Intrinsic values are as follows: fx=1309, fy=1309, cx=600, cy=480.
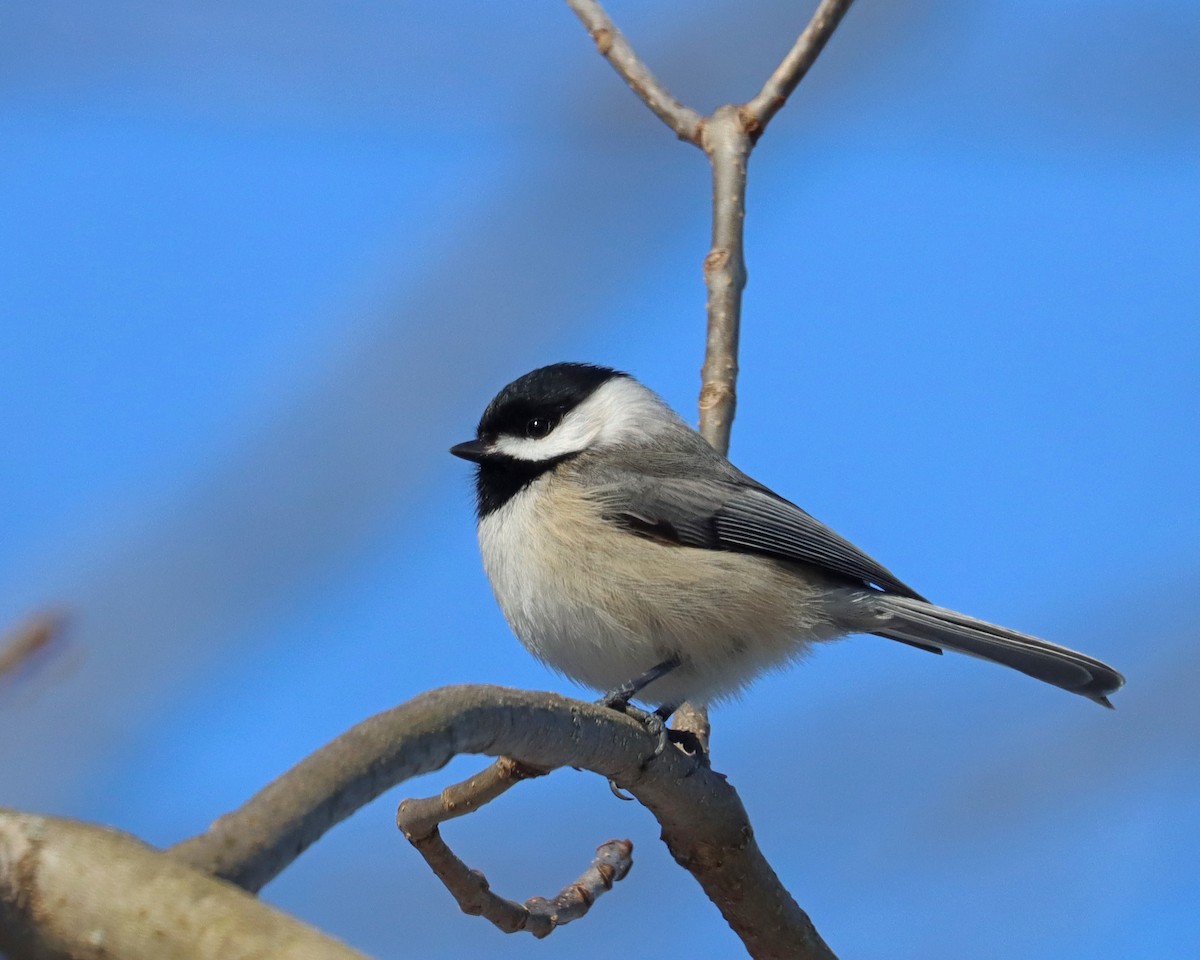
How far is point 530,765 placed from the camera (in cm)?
203

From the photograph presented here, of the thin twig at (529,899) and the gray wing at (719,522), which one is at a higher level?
the gray wing at (719,522)

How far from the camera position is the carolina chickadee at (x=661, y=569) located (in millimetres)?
3252

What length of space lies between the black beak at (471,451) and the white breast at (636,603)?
0.88ft

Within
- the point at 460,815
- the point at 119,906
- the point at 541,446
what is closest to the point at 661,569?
the point at 541,446

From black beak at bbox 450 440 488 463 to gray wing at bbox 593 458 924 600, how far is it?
392mm

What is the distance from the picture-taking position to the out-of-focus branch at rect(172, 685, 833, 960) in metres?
1.21

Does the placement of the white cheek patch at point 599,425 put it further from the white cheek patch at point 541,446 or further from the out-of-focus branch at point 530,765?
the out-of-focus branch at point 530,765

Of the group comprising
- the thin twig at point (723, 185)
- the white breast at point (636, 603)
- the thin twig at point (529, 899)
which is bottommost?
the thin twig at point (529, 899)

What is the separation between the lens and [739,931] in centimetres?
259

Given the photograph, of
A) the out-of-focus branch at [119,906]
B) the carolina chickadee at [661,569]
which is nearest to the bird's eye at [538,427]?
the carolina chickadee at [661,569]

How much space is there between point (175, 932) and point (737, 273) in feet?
9.16

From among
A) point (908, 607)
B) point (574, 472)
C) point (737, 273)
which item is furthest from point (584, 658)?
point (737, 273)

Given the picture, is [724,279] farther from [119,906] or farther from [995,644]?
[119,906]

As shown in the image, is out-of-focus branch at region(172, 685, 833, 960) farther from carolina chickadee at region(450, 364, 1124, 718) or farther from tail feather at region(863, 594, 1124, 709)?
tail feather at region(863, 594, 1124, 709)
